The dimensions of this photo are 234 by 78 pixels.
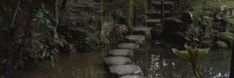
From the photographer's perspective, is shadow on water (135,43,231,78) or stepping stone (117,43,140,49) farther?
stepping stone (117,43,140,49)

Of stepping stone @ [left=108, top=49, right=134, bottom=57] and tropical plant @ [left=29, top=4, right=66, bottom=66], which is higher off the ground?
tropical plant @ [left=29, top=4, right=66, bottom=66]

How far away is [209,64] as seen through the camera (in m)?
7.28

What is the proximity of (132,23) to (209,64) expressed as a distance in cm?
257

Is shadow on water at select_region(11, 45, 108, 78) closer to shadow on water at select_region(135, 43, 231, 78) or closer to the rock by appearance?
shadow on water at select_region(135, 43, 231, 78)

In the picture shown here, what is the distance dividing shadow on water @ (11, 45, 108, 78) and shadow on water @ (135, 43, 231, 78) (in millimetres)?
857

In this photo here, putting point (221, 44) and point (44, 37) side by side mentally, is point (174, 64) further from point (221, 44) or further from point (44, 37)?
point (44, 37)

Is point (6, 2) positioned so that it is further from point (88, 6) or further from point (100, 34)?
point (88, 6)

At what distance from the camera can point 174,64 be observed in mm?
7215

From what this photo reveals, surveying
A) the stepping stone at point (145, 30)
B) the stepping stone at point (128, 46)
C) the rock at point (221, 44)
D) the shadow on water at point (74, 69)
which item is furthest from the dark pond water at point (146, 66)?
the stepping stone at point (145, 30)

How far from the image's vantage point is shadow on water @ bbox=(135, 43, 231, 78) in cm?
652

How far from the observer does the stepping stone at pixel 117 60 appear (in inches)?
253

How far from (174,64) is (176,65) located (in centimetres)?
8

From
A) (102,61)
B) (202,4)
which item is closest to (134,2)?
(202,4)

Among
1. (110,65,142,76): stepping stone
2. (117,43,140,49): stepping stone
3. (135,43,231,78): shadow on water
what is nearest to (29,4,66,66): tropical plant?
(110,65,142,76): stepping stone
